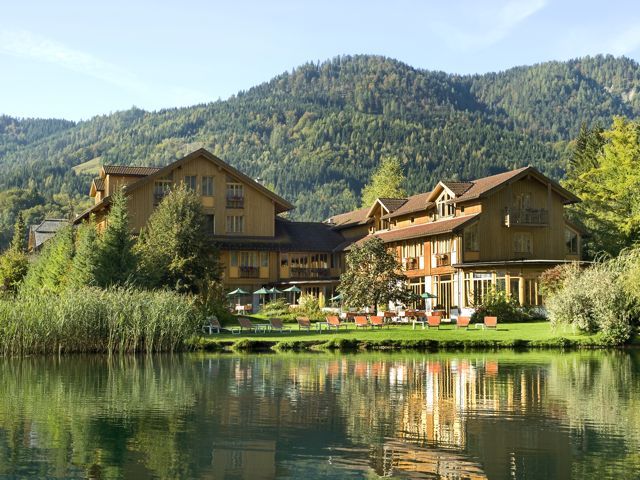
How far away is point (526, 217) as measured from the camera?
5966 cm

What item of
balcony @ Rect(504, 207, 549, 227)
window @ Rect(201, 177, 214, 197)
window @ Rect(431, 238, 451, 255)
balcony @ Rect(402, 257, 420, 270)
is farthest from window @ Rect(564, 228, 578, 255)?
window @ Rect(201, 177, 214, 197)

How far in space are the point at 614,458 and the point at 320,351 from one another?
79.6 ft

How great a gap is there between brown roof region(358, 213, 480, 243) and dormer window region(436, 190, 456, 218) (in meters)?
0.63

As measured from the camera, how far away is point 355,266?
177 ft

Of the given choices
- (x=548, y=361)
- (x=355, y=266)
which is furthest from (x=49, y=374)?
(x=355, y=266)

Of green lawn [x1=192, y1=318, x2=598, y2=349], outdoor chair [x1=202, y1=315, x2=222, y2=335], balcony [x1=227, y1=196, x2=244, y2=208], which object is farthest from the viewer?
balcony [x1=227, y1=196, x2=244, y2=208]

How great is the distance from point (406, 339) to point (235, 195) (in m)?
32.2

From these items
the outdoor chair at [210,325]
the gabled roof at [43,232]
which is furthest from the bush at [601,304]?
the gabled roof at [43,232]

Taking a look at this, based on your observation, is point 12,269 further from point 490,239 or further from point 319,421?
point 319,421

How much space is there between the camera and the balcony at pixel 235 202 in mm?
69938

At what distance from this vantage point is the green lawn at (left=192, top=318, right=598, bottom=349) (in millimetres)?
40000

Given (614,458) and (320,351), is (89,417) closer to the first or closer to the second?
(614,458)

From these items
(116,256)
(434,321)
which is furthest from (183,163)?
(434,321)

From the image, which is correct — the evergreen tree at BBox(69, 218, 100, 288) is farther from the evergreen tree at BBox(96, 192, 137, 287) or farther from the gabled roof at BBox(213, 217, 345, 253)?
the gabled roof at BBox(213, 217, 345, 253)
